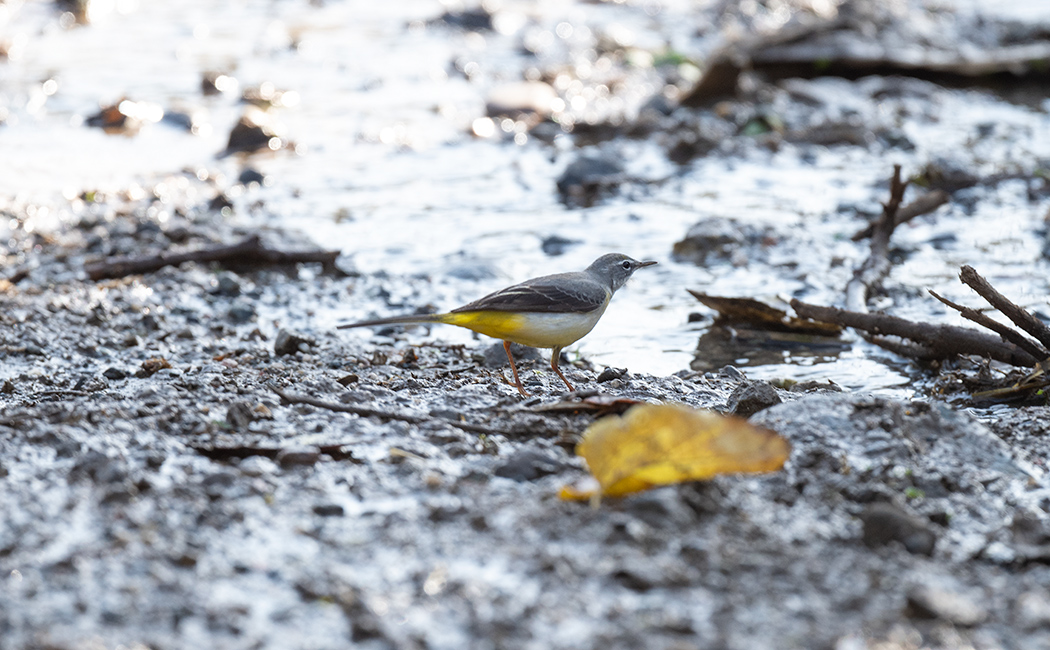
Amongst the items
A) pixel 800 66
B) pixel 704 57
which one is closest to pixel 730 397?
pixel 800 66

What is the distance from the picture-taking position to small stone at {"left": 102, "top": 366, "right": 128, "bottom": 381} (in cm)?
599

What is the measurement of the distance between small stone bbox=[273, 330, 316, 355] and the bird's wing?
1.24 m

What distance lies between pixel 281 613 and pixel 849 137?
10.1 metres

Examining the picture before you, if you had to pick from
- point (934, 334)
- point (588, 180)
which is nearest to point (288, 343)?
point (934, 334)

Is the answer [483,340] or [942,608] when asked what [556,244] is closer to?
[483,340]

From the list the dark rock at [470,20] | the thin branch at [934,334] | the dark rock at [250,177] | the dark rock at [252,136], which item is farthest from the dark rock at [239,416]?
the dark rock at [470,20]

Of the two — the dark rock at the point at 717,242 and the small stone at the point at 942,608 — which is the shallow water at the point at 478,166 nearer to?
the dark rock at the point at 717,242

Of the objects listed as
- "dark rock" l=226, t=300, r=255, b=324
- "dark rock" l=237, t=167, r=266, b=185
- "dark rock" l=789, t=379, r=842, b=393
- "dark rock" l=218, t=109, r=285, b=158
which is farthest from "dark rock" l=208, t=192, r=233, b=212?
A: "dark rock" l=789, t=379, r=842, b=393

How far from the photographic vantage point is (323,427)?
4.84m

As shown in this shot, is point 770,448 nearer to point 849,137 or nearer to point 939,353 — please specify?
point 939,353

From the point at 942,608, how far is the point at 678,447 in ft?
3.34

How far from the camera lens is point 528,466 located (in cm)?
430

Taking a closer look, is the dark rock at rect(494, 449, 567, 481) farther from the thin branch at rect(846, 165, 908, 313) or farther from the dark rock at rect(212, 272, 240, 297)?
the dark rock at rect(212, 272, 240, 297)

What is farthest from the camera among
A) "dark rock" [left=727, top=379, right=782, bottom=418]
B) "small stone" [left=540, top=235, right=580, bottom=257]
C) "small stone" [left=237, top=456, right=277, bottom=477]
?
"small stone" [left=540, top=235, right=580, bottom=257]
